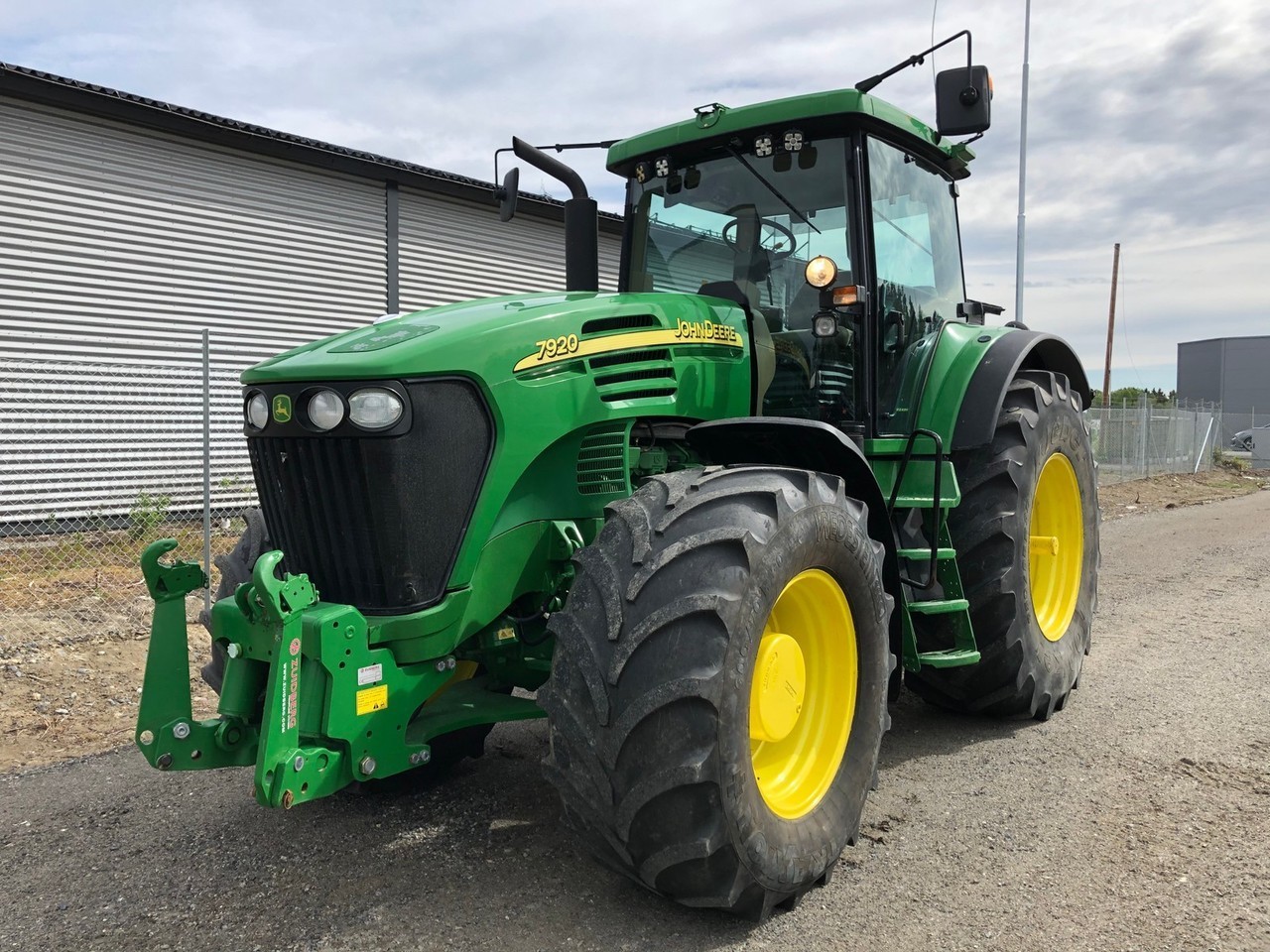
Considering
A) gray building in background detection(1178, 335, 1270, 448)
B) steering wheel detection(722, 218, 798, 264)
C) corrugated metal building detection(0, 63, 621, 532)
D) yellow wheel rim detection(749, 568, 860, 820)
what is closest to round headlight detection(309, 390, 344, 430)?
yellow wheel rim detection(749, 568, 860, 820)

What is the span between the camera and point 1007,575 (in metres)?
4.27

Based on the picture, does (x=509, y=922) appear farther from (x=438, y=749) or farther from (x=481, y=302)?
(x=481, y=302)

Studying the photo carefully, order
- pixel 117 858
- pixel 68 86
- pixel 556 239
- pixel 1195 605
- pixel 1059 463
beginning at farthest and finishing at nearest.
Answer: pixel 556 239 < pixel 68 86 < pixel 1195 605 < pixel 1059 463 < pixel 117 858

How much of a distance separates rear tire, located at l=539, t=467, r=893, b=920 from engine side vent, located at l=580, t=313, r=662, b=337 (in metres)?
0.67

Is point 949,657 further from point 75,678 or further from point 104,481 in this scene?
point 104,481

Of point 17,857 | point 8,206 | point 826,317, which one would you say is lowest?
point 17,857

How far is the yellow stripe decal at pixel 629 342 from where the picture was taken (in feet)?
10.6

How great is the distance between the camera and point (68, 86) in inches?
374

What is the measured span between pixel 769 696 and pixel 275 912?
62.2 inches

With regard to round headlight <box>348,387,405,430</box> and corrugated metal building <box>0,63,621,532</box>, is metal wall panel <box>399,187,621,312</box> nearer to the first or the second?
corrugated metal building <box>0,63,621,532</box>

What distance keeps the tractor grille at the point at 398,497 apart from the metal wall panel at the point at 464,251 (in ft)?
32.1

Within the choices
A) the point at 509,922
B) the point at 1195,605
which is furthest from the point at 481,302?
the point at 1195,605

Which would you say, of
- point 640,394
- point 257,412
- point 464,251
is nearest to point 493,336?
point 640,394

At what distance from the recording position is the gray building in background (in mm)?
48344
